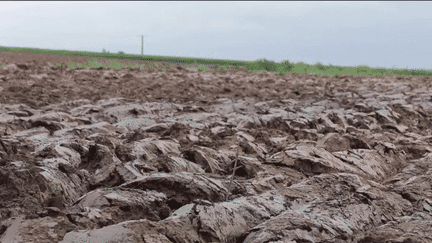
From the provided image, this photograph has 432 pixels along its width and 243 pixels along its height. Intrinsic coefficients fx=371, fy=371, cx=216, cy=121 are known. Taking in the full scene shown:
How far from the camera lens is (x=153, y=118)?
4664 millimetres

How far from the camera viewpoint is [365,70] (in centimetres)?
1666

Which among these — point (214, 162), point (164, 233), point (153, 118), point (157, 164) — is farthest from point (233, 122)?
point (164, 233)

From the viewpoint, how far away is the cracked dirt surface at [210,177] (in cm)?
188

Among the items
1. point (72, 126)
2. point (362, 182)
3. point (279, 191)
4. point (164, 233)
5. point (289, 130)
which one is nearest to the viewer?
point (164, 233)

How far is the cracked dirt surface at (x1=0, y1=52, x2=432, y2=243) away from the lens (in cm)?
188

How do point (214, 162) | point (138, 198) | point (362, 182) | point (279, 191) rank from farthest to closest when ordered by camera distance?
point (214, 162) < point (362, 182) < point (279, 191) < point (138, 198)

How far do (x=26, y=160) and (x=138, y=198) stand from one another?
1.05 m

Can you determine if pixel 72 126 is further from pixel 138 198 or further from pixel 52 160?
pixel 138 198

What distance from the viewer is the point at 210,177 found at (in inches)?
99.5

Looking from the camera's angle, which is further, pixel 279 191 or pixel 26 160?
pixel 26 160

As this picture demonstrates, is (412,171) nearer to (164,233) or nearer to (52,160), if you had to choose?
(164,233)

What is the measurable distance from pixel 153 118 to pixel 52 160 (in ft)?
6.69

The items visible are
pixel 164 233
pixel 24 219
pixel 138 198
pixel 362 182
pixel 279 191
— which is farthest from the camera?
pixel 362 182

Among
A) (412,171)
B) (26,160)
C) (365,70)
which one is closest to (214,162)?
(26,160)
